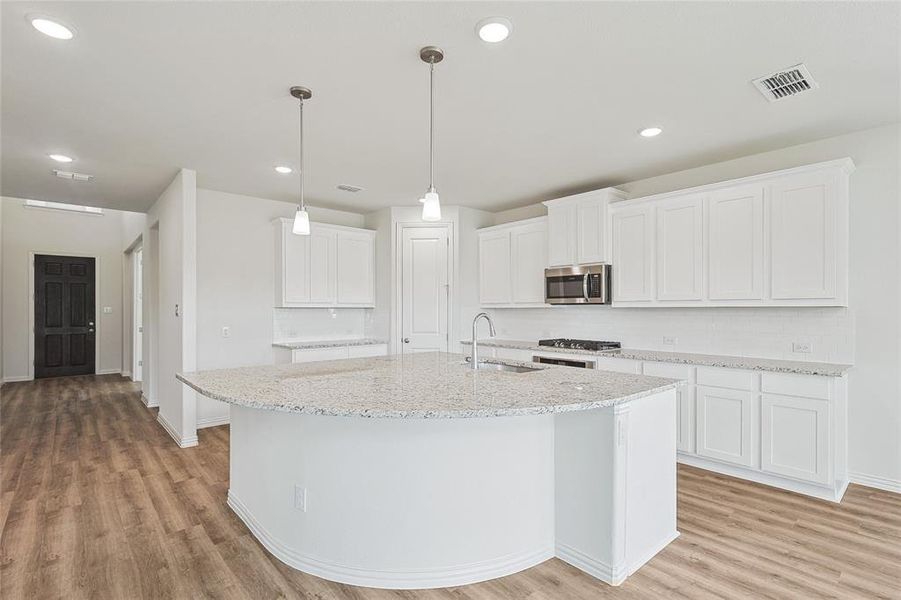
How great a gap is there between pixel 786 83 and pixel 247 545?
3.88 m

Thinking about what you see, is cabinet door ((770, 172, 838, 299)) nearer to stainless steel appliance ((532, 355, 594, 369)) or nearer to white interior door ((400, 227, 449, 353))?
stainless steel appliance ((532, 355, 594, 369))

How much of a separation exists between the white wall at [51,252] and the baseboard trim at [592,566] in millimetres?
8902

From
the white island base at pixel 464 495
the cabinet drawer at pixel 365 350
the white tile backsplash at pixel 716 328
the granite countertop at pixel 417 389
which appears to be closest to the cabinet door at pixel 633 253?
the white tile backsplash at pixel 716 328

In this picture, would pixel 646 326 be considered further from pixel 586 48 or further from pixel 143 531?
pixel 143 531

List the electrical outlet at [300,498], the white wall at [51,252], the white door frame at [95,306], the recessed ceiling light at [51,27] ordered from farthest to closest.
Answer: the white door frame at [95,306] → the white wall at [51,252] → the electrical outlet at [300,498] → the recessed ceiling light at [51,27]

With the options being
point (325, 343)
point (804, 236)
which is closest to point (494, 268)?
point (325, 343)

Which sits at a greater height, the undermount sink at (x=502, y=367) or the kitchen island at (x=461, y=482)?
the undermount sink at (x=502, y=367)

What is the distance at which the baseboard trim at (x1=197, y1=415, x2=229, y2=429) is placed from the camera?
4977 millimetres

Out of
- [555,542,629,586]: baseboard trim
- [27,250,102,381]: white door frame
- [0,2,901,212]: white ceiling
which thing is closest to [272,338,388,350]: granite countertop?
[0,2,901,212]: white ceiling

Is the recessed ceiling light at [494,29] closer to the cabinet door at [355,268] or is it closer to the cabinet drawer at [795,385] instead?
the cabinet drawer at [795,385]

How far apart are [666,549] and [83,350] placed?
9936 mm

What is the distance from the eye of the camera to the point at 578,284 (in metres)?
4.66

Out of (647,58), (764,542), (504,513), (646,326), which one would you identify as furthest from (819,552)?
(647,58)

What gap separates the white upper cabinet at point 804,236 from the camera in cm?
323
